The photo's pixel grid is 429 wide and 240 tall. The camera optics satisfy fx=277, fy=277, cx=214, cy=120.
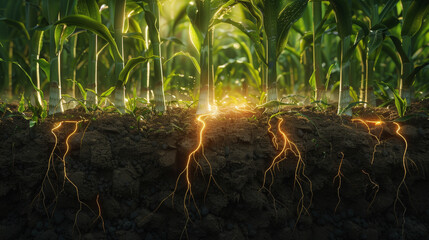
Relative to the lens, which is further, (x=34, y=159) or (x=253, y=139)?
(x=253, y=139)

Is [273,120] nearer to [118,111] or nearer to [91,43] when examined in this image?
[118,111]

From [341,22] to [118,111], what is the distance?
4.06 feet

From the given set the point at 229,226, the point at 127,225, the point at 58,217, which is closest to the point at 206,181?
the point at 229,226

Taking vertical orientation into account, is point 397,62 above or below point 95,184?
above

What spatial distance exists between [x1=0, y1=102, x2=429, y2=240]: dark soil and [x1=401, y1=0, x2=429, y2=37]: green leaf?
0.62 m

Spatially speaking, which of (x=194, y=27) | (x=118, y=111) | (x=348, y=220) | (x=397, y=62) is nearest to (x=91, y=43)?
(x=118, y=111)

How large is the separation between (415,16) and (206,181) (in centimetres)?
142

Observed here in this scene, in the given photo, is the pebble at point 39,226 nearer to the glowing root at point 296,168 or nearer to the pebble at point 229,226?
the pebble at point 229,226

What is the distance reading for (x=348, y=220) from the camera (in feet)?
4.01

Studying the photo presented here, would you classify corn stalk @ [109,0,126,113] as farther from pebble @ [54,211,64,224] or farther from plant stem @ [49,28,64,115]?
pebble @ [54,211,64,224]

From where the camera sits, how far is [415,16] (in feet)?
4.88

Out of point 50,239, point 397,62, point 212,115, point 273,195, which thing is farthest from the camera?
point 397,62

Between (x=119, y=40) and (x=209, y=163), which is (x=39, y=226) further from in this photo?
(x=119, y=40)

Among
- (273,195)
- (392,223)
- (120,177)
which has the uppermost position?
(120,177)
